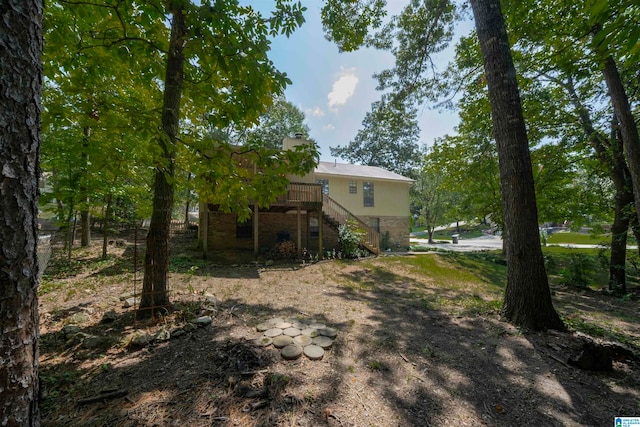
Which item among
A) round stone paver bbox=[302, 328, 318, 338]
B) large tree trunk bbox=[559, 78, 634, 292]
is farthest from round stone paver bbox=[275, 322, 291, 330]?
large tree trunk bbox=[559, 78, 634, 292]

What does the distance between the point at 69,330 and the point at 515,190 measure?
659cm

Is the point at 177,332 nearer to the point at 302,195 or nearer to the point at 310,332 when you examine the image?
the point at 310,332

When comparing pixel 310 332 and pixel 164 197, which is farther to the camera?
pixel 164 197

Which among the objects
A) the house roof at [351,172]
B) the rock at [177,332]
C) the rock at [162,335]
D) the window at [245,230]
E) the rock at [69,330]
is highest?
the house roof at [351,172]

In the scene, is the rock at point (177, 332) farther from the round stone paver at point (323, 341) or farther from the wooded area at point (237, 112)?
the round stone paver at point (323, 341)

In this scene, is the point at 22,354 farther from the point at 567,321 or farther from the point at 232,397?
the point at 567,321

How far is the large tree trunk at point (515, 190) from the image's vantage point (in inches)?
145

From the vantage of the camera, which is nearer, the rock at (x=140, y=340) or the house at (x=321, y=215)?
the rock at (x=140, y=340)

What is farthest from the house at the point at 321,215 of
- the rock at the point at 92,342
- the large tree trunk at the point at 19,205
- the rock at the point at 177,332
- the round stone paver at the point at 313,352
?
the large tree trunk at the point at 19,205

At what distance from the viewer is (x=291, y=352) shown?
9.64ft

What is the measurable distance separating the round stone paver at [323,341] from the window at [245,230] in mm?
9532

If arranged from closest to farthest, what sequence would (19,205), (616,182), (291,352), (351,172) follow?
1. (19,205)
2. (291,352)
3. (616,182)
4. (351,172)

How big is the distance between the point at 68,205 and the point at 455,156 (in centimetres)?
1359

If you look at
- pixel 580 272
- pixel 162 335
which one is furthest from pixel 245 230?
pixel 580 272
